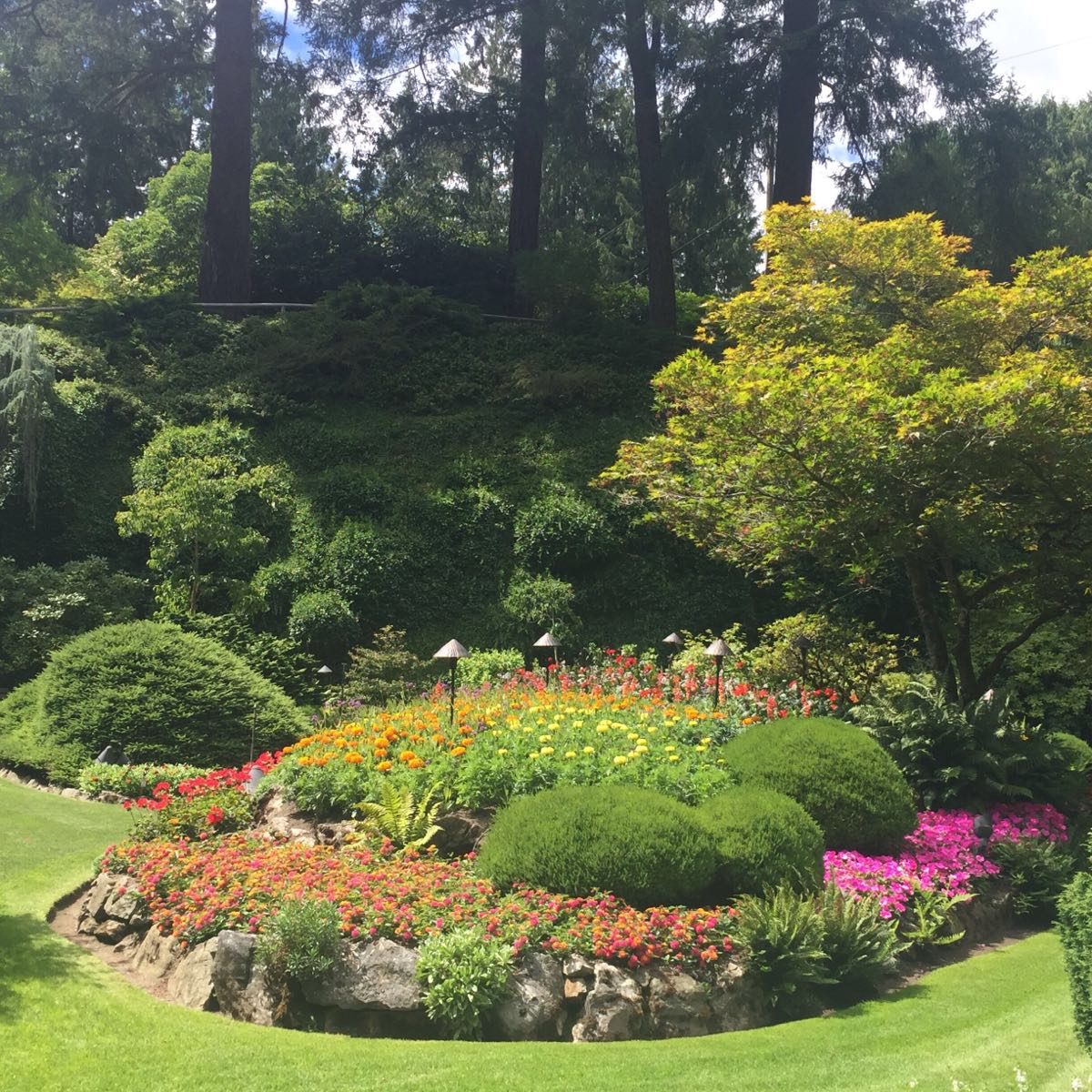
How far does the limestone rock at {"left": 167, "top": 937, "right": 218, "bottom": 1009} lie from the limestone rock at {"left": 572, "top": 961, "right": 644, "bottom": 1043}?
2.01 metres

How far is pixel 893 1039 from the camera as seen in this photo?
5137mm

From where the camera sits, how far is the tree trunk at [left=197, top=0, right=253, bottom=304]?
2067 cm

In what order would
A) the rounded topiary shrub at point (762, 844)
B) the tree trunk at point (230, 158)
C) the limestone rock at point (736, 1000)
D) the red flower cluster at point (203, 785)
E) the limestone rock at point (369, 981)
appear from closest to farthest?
the limestone rock at point (369, 981) < the limestone rock at point (736, 1000) < the rounded topiary shrub at point (762, 844) < the red flower cluster at point (203, 785) < the tree trunk at point (230, 158)

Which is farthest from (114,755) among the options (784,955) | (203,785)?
(784,955)

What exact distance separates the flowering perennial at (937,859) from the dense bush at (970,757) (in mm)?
204

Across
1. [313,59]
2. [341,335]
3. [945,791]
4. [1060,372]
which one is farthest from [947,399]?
[313,59]

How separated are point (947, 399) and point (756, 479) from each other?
2.00 meters

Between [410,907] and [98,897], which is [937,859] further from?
[98,897]

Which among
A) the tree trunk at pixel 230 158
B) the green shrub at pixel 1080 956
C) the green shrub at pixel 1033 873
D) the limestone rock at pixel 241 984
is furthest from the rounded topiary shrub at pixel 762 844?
the tree trunk at pixel 230 158

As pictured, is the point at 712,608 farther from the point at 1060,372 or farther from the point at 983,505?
the point at 1060,372

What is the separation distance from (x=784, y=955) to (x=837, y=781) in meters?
2.13

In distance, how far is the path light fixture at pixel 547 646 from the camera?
11.6 meters

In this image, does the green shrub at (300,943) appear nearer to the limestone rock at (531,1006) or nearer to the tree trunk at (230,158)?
the limestone rock at (531,1006)

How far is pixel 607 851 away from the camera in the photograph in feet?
19.2
